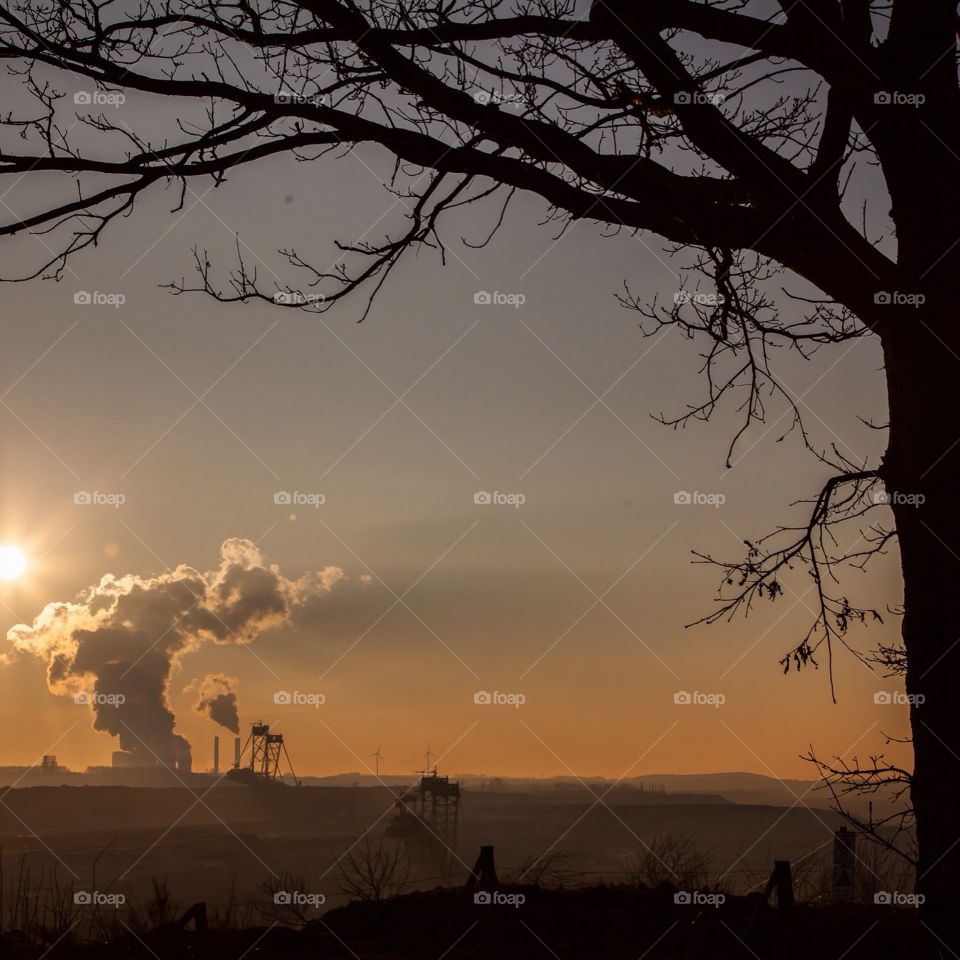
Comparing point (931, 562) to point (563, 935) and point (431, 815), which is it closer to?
point (563, 935)

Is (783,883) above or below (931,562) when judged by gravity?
below

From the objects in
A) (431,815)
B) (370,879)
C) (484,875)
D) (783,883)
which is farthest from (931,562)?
(431,815)

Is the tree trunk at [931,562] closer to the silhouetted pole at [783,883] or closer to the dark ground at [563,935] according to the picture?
the dark ground at [563,935]

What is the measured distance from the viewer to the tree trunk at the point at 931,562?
4.85 m

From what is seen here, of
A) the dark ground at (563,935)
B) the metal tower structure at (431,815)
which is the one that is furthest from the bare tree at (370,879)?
the metal tower structure at (431,815)

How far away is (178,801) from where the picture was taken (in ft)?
449

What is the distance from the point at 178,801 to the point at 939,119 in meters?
143

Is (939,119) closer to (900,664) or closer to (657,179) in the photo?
(657,179)

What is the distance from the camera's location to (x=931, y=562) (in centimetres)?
505

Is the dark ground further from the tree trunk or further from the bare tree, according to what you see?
the tree trunk

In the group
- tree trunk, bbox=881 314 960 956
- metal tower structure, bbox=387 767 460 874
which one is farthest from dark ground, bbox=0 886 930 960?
metal tower structure, bbox=387 767 460 874

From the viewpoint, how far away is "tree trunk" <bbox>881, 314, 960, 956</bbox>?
4.85 meters

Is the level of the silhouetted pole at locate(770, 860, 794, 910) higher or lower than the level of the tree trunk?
lower

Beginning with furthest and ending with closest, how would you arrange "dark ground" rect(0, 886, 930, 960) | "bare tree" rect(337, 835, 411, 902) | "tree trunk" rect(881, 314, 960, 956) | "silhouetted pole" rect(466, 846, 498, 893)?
"bare tree" rect(337, 835, 411, 902)
"silhouetted pole" rect(466, 846, 498, 893)
"dark ground" rect(0, 886, 930, 960)
"tree trunk" rect(881, 314, 960, 956)
